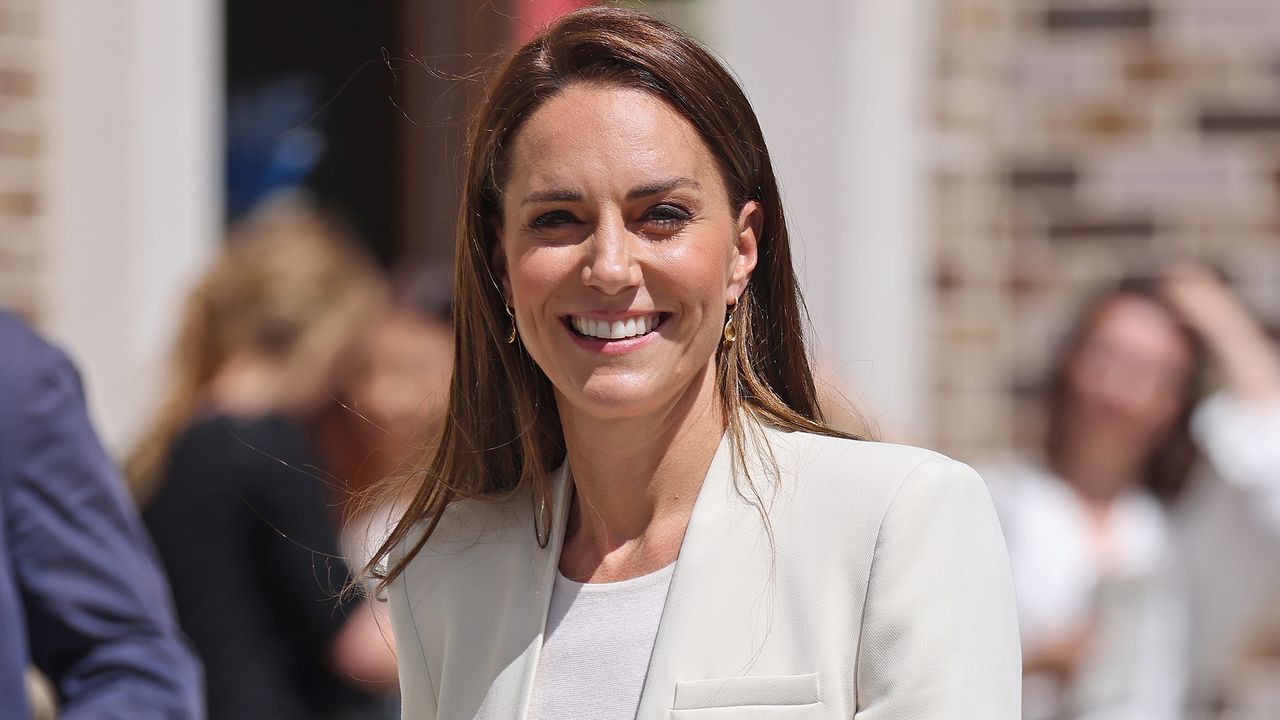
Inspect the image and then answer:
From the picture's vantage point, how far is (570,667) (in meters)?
2.05

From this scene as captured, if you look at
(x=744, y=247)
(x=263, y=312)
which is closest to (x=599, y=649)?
(x=744, y=247)

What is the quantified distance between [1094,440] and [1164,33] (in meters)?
1.67

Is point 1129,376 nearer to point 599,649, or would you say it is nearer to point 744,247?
point 744,247

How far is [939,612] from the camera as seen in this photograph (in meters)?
1.89

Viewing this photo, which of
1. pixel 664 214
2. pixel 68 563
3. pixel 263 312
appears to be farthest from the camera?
pixel 263 312

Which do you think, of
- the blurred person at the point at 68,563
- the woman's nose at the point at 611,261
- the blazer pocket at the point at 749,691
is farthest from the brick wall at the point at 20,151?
the blazer pocket at the point at 749,691

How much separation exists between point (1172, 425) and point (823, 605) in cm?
317

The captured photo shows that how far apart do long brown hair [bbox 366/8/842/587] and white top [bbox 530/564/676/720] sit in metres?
0.13

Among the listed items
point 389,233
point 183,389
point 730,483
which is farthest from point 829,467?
point 389,233

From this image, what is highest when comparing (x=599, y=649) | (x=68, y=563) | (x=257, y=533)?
(x=599, y=649)

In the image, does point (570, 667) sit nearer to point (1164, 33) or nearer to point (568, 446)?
point (568, 446)

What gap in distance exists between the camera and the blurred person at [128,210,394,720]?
407 centimetres

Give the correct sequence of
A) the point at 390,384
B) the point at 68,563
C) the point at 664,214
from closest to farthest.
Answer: the point at 664,214 → the point at 68,563 → the point at 390,384

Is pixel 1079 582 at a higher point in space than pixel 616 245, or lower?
lower
